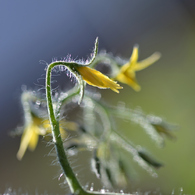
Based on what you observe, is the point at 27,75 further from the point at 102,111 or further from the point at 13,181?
the point at 102,111

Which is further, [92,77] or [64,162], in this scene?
[92,77]

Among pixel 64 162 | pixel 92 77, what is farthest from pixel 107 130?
pixel 64 162

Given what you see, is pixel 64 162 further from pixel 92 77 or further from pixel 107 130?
pixel 107 130

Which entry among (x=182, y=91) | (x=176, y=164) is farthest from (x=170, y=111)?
(x=176, y=164)

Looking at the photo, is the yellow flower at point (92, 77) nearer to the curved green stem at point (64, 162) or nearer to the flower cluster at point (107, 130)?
the curved green stem at point (64, 162)

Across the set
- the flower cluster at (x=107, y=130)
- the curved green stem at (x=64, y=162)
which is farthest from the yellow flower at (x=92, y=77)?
the flower cluster at (x=107, y=130)

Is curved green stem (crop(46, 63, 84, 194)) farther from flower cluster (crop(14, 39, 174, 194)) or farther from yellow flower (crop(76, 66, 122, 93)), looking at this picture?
flower cluster (crop(14, 39, 174, 194))

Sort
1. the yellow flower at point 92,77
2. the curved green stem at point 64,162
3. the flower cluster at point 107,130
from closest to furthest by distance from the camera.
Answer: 1. the curved green stem at point 64,162
2. the yellow flower at point 92,77
3. the flower cluster at point 107,130

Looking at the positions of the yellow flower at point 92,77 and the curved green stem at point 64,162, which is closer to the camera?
the curved green stem at point 64,162

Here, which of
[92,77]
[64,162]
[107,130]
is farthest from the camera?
[107,130]

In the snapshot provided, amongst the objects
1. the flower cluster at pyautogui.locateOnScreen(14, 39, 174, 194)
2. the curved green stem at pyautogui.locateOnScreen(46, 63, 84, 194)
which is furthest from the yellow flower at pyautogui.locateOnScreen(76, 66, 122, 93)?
the flower cluster at pyautogui.locateOnScreen(14, 39, 174, 194)

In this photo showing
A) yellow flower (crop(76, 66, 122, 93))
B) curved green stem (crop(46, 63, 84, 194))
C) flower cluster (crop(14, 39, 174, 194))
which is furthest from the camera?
flower cluster (crop(14, 39, 174, 194))
